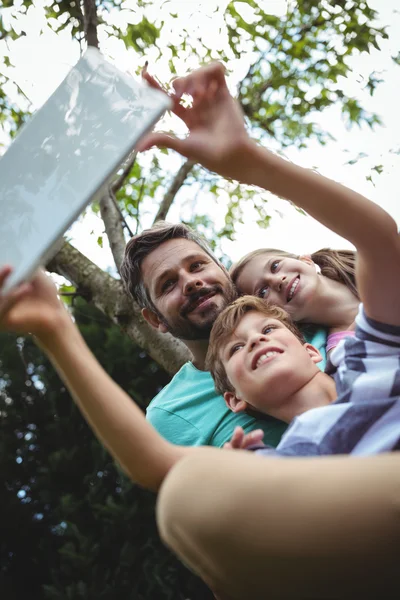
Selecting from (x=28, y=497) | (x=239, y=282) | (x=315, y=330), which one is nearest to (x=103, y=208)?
(x=239, y=282)

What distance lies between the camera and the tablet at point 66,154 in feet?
3.72

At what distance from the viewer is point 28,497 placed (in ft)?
17.6

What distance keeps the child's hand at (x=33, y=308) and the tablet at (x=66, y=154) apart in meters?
0.07

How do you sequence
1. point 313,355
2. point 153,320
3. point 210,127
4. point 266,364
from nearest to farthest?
point 210,127
point 266,364
point 313,355
point 153,320

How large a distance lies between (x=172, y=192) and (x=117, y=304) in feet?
4.82

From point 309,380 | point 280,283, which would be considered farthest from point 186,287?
point 309,380

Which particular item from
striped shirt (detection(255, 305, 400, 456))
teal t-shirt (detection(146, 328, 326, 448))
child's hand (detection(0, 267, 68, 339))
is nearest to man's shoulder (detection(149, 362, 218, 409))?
teal t-shirt (detection(146, 328, 326, 448))

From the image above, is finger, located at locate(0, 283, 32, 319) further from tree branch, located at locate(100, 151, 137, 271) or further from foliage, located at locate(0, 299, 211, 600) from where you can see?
foliage, located at locate(0, 299, 211, 600)

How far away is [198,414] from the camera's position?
91.9 inches

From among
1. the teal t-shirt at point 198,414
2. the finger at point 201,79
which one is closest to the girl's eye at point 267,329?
the teal t-shirt at point 198,414

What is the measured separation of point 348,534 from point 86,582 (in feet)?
14.2

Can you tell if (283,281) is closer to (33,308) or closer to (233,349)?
(233,349)

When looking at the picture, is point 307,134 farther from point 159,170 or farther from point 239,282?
point 239,282

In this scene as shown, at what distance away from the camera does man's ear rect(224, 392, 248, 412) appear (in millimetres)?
1864
